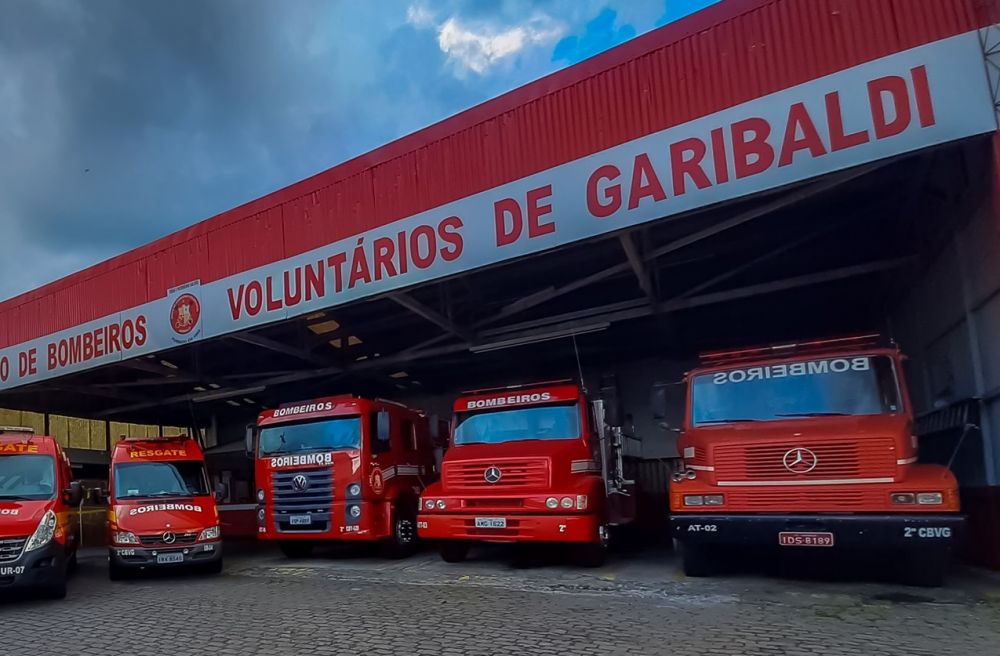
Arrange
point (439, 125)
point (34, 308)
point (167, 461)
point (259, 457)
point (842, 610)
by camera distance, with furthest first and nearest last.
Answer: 1. point (34, 308)
2. point (259, 457)
3. point (167, 461)
4. point (439, 125)
5. point (842, 610)

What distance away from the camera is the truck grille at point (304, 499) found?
36.9 ft

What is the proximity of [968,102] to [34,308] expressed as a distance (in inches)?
656

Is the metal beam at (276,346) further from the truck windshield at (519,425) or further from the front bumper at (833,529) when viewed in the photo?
the front bumper at (833,529)

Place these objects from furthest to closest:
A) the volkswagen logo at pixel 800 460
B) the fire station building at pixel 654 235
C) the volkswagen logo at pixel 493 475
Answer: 1. the volkswagen logo at pixel 493 475
2. the volkswagen logo at pixel 800 460
3. the fire station building at pixel 654 235

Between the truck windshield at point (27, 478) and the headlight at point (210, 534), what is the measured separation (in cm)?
202

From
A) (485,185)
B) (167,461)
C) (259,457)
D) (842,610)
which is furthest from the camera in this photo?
(259,457)

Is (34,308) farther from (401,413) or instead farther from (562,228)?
(562,228)

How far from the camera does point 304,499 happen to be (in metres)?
11.4

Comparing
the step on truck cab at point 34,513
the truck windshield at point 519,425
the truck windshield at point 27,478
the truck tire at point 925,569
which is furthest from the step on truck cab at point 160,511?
the truck tire at point 925,569

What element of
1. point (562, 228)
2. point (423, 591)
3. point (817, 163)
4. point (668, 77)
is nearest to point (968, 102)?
point (817, 163)

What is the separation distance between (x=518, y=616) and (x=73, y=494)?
6.22 metres

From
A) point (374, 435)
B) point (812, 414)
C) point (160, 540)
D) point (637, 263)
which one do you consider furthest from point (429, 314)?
point (812, 414)

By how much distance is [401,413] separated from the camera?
1270 centimetres

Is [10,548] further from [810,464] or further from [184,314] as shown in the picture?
[810,464]
